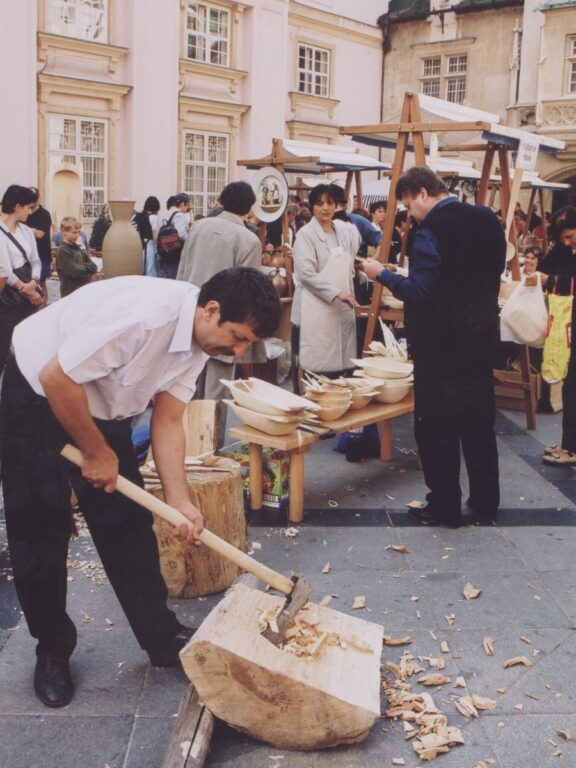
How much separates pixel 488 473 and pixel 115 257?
27.5 feet

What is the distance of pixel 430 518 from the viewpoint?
201 inches

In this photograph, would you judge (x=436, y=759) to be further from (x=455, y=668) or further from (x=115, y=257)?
(x=115, y=257)

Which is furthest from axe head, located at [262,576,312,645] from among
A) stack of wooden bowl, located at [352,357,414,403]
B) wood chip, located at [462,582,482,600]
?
stack of wooden bowl, located at [352,357,414,403]

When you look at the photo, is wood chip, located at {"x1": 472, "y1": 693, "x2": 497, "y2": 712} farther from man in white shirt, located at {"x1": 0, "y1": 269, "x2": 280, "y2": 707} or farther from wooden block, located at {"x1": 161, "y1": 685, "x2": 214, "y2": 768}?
man in white shirt, located at {"x1": 0, "y1": 269, "x2": 280, "y2": 707}

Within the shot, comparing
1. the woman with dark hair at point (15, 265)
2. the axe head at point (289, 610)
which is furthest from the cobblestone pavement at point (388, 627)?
the woman with dark hair at point (15, 265)

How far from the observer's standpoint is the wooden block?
269 cm

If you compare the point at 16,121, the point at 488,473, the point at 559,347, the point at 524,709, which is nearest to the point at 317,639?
the point at 524,709

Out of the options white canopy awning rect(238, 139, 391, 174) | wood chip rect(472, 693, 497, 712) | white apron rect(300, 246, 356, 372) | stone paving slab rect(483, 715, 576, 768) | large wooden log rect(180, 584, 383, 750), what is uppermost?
white canopy awning rect(238, 139, 391, 174)

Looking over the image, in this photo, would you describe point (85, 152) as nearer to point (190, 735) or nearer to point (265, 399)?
point (265, 399)

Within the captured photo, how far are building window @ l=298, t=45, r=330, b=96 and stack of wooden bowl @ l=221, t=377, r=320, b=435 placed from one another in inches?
771

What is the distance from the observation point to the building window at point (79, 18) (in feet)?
55.9

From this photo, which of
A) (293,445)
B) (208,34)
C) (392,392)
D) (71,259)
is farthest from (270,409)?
(208,34)

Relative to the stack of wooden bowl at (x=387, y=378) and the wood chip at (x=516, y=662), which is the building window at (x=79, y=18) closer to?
the stack of wooden bowl at (x=387, y=378)

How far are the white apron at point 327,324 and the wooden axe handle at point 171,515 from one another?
3.31m
